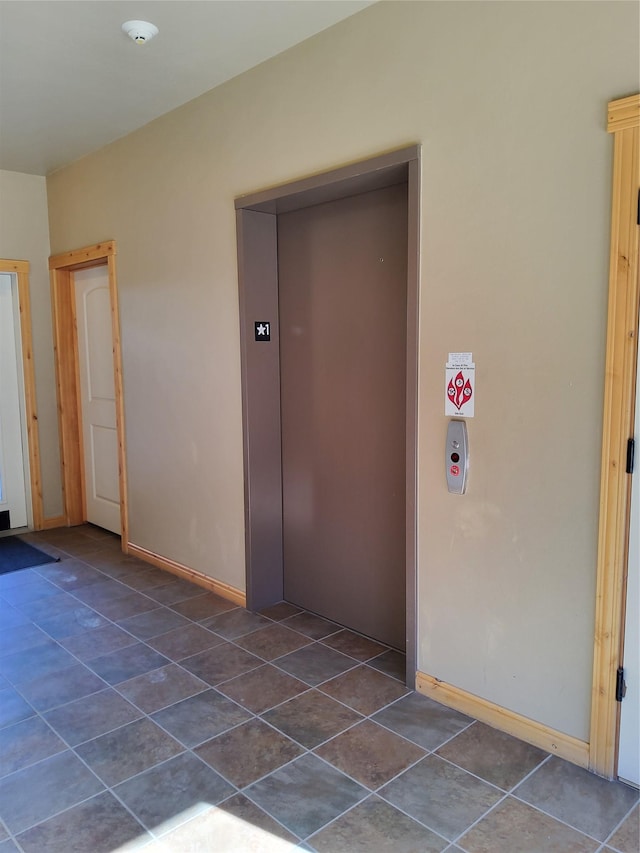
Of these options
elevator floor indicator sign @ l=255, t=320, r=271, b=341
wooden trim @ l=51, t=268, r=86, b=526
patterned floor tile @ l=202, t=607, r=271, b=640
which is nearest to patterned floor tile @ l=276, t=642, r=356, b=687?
patterned floor tile @ l=202, t=607, r=271, b=640

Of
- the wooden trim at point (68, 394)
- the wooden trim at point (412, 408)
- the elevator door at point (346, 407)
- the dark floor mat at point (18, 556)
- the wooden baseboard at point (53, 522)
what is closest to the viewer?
the wooden trim at point (412, 408)

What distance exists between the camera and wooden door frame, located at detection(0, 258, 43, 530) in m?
4.86

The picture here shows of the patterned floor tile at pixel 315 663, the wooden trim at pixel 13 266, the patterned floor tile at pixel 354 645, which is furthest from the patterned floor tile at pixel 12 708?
the wooden trim at pixel 13 266

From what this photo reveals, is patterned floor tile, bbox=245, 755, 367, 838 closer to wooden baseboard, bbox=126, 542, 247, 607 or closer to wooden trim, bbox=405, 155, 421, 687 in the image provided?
wooden trim, bbox=405, 155, 421, 687

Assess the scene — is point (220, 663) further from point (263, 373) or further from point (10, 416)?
point (10, 416)

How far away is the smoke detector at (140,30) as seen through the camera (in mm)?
2609

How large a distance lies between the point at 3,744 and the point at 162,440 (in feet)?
6.59

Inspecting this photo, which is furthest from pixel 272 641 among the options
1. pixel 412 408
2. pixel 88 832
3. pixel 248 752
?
pixel 412 408

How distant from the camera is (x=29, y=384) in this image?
4.97 meters

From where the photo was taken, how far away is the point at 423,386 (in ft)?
8.07

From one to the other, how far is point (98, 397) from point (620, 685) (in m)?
4.10

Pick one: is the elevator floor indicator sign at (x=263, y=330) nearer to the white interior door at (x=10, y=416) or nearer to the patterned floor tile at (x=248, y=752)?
the patterned floor tile at (x=248, y=752)

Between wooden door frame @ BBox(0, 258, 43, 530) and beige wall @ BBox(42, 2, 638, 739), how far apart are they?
2.57 metres

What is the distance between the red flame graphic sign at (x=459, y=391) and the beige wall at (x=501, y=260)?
0.16 feet
